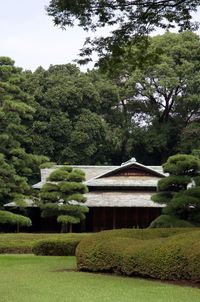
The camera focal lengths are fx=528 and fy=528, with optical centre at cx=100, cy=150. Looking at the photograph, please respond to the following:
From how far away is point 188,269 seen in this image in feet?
33.2

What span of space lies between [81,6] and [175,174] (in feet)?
35.4

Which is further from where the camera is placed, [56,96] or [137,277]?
[56,96]

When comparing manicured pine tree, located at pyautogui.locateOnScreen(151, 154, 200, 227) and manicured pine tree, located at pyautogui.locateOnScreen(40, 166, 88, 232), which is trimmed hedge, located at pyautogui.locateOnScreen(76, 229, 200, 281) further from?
manicured pine tree, located at pyautogui.locateOnScreen(40, 166, 88, 232)

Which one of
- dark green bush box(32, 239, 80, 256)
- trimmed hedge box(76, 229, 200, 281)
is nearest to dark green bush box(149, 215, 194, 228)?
dark green bush box(32, 239, 80, 256)

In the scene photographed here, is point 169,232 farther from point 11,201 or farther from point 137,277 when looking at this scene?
point 11,201

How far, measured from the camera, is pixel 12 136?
27.8m

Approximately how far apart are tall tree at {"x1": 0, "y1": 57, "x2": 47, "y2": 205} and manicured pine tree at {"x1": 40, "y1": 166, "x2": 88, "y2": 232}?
1.14m

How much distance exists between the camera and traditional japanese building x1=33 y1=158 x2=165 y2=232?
3084 centimetres

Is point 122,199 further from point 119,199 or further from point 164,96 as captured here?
point 164,96

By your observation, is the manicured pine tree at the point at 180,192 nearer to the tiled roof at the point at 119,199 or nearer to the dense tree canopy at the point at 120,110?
the tiled roof at the point at 119,199

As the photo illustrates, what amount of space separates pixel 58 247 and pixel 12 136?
11594mm

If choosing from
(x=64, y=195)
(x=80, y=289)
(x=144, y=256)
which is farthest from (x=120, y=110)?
(x=80, y=289)

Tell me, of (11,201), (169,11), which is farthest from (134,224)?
(169,11)

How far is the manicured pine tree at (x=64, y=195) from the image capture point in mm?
27686
